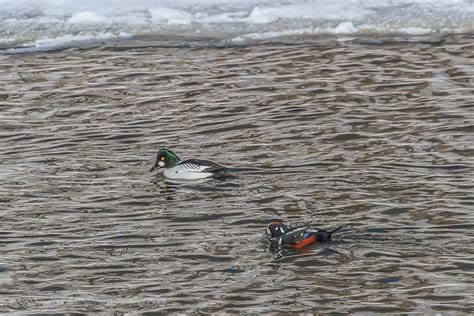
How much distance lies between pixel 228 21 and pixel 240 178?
18.7ft

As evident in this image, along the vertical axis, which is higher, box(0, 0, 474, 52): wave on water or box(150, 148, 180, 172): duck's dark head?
box(0, 0, 474, 52): wave on water

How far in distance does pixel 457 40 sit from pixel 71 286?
8.69 metres

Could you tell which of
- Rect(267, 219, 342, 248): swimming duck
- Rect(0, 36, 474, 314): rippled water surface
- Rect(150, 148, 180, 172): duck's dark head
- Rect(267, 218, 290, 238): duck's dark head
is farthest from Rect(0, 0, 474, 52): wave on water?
Rect(267, 219, 342, 248): swimming duck

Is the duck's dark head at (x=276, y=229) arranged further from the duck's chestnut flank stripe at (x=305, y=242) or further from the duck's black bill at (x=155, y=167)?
the duck's black bill at (x=155, y=167)

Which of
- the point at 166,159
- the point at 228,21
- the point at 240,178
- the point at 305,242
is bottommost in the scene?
the point at 305,242

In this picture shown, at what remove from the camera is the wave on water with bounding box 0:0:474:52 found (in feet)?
59.5

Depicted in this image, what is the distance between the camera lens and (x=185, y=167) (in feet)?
44.3

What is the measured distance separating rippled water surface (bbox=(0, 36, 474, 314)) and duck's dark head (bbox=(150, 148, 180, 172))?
0.75ft

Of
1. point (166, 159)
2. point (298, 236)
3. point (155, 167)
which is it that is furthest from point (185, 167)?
point (298, 236)

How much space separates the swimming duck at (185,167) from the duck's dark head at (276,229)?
197cm

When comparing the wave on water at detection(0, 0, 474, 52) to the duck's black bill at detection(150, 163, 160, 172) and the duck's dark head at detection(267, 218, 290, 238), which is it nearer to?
the duck's black bill at detection(150, 163, 160, 172)

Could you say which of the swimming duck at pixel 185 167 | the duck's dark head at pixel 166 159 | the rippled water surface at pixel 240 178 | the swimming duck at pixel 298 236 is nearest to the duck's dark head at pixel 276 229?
the swimming duck at pixel 298 236

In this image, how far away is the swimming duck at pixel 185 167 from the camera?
1323cm

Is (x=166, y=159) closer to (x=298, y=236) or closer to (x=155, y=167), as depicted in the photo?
(x=155, y=167)
